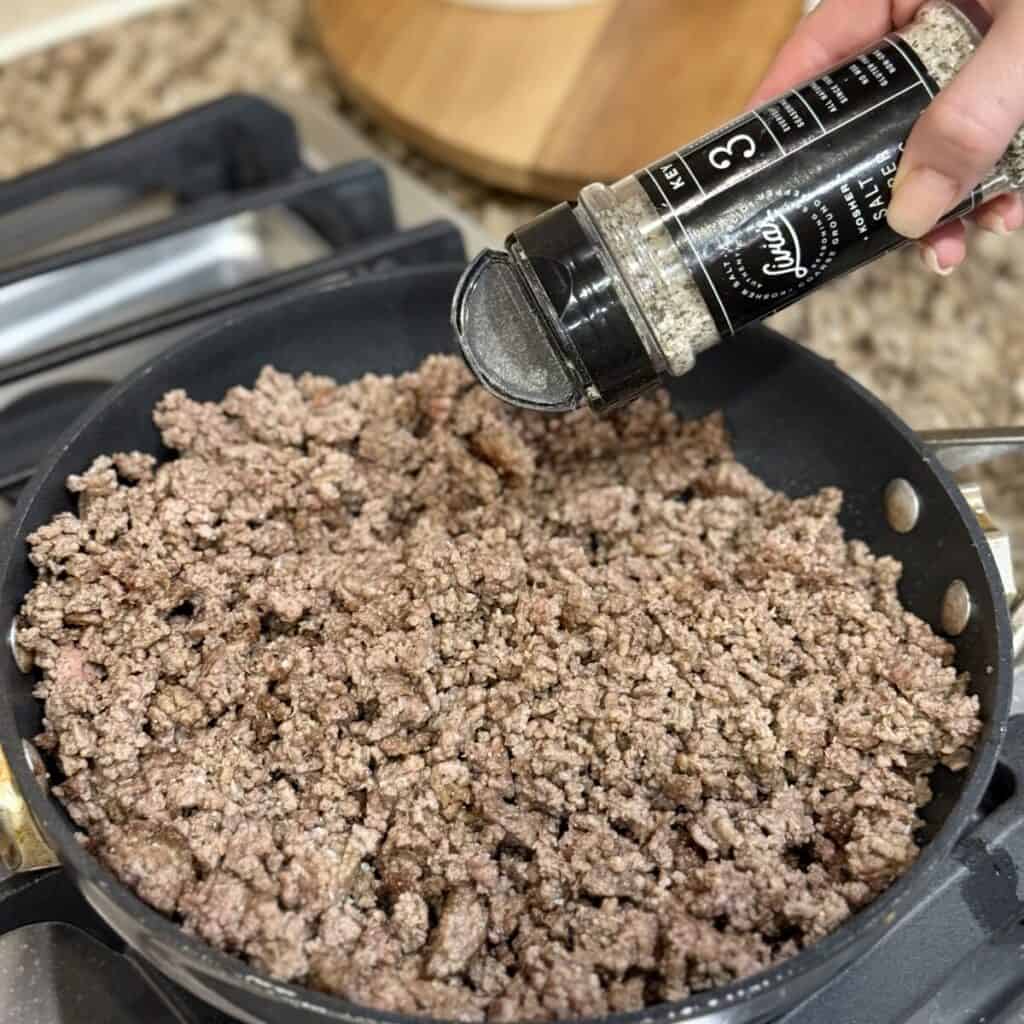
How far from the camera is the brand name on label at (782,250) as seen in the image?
29.0 inches

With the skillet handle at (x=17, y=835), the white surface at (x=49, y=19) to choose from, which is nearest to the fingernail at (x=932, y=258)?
the skillet handle at (x=17, y=835)

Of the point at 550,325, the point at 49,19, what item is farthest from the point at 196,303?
the point at 49,19

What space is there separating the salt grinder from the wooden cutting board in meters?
0.57

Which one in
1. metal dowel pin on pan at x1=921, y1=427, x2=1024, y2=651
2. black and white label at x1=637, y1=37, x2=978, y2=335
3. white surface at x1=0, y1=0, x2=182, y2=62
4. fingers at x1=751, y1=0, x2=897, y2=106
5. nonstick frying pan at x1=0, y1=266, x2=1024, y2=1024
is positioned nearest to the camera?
nonstick frying pan at x1=0, y1=266, x2=1024, y2=1024

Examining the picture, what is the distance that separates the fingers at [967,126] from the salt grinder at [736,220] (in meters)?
0.03

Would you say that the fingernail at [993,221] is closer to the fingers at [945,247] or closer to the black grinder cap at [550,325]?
the fingers at [945,247]

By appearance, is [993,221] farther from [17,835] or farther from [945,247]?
[17,835]

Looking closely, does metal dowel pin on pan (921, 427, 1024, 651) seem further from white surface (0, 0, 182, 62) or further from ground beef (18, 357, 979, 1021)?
white surface (0, 0, 182, 62)

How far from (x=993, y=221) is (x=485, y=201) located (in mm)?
648

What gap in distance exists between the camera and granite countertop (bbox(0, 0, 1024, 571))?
1.28 meters

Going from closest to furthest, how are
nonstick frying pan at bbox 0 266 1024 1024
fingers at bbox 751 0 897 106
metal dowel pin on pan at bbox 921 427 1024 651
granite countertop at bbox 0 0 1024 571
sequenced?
nonstick frying pan at bbox 0 266 1024 1024, metal dowel pin on pan at bbox 921 427 1024 651, fingers at bbox 751 0 897 106, granite countertop at bbox 0 0 1024 571

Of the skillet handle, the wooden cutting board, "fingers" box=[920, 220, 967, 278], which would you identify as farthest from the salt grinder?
the wooden cutting board

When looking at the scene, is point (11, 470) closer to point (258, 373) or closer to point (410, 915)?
point (258, 373)

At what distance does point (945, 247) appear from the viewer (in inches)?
37.1
